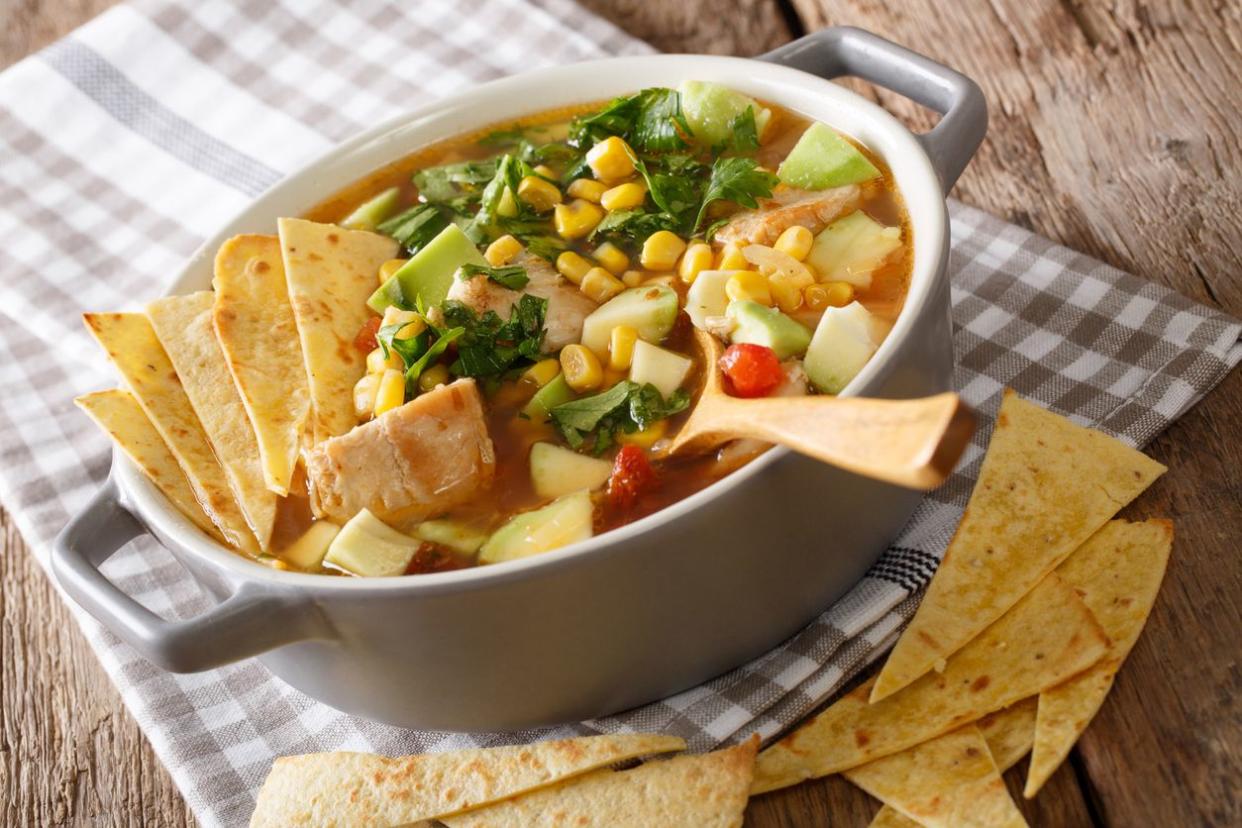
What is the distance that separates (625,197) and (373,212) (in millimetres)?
884

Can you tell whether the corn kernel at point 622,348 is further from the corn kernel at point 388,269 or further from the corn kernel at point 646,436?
the corn kernel at point 388,269

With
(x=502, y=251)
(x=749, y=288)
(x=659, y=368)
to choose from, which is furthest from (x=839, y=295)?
(x=502, y=251)

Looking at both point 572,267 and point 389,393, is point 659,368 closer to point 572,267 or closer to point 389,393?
point 572,267

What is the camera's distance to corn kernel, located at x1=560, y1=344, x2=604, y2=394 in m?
3.53

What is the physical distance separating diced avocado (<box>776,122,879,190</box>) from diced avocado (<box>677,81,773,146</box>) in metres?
0.25

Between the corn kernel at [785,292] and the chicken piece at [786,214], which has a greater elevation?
the chicken piece at [786,214]

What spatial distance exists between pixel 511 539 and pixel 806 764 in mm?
850

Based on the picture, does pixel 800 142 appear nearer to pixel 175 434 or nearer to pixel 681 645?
pixel 681 645

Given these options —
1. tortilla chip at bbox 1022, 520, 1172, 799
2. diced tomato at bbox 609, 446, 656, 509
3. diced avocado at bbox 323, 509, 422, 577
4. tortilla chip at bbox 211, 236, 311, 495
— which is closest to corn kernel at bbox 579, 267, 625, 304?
diced tomato at bbox 609, 446, 656, 509

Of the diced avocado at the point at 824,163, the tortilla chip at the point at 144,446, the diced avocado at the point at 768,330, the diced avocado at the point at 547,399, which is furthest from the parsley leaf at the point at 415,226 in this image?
the diced avocado at the point at 768,330

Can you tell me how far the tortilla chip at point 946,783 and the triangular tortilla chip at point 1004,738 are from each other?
0.03m

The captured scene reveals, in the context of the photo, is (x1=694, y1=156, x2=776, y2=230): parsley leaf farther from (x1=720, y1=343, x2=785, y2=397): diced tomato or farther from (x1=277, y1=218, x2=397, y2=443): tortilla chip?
(x1=277, y1=218, x2=397, y2=443): tortilla chip

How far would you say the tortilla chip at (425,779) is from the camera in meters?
3.05

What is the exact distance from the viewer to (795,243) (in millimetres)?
3641
